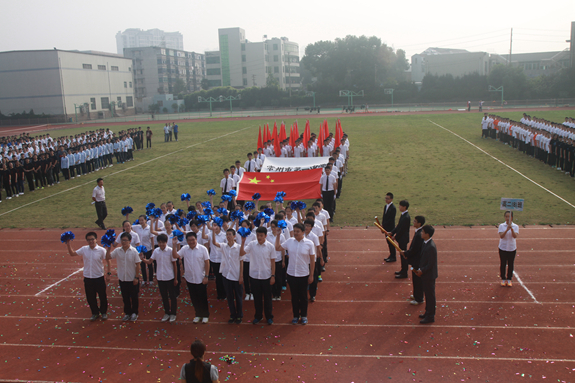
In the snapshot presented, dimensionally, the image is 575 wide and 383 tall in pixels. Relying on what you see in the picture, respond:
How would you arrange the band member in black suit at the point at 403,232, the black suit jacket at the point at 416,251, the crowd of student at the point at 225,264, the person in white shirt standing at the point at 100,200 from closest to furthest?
the crowd of student at the point at 225,264
the black suit jacket at the point at 416,251
the band member in black suit at the point at 403,232
the person in white shirt standing at the point at 100,200

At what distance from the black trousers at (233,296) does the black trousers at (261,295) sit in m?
0.28

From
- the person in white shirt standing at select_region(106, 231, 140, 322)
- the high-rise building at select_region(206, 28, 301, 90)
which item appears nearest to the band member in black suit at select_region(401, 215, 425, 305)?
the person in white shirt standing at select_region(106, 231, 140, 322)

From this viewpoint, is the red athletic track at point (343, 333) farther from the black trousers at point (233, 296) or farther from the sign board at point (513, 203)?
the sign board at point (513, 203)

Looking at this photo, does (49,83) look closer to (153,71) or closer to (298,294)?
(153,71)

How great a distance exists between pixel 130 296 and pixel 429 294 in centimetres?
522

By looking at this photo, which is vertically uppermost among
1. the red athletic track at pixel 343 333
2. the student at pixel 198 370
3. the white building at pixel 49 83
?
the white building at pixel 49 83

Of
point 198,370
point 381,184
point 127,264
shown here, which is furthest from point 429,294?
point 381,184

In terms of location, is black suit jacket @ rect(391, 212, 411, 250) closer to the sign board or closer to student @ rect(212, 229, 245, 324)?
the sign board

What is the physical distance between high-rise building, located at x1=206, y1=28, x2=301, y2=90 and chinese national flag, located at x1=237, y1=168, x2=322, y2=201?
276 ft

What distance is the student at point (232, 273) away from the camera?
7.39 meters

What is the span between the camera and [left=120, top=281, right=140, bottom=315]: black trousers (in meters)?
7.76

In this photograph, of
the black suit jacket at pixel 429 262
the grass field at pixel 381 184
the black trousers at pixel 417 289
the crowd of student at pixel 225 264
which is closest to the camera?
the black suit jacket at pixel 429 262

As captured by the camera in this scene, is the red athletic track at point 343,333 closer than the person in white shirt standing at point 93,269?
Yes

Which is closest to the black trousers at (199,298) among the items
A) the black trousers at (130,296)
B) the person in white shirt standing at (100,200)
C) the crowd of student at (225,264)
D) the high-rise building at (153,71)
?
the crowd of student at (225,264)
